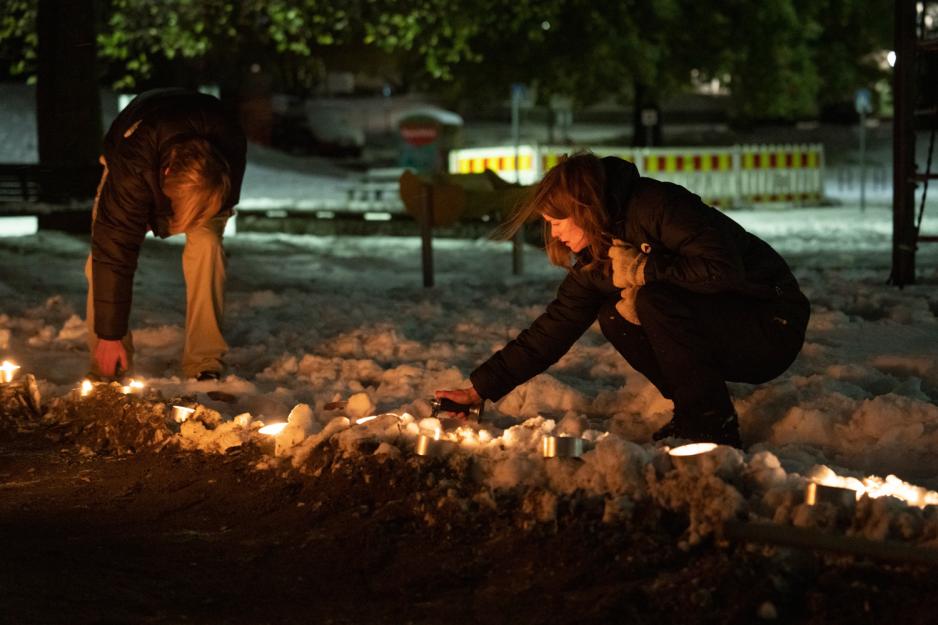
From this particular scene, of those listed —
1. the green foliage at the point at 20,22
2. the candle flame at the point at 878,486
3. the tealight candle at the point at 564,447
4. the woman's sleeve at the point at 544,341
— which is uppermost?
the green foliage at the point at 20,22

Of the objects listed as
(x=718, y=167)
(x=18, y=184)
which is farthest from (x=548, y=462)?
(x=718, y=167)

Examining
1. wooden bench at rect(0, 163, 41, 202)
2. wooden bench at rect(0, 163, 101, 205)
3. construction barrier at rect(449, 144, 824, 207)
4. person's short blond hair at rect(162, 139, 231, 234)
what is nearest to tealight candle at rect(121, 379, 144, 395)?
person's short blond hair at rect(162, 139, 231, 234)

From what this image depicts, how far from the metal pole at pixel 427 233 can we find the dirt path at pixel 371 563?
6.62 m

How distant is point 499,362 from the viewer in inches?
220

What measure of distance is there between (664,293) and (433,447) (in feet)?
3.27

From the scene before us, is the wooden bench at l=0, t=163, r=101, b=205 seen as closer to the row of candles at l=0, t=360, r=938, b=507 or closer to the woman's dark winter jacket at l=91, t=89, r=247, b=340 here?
the woman's dark winter jacket at l=91, t=89, r=247, b=340

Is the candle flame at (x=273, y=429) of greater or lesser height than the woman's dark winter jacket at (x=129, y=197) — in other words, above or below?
below

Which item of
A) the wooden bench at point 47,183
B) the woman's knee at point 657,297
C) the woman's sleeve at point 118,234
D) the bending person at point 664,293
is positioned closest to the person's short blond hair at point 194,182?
the woman's sleeve at point 118,234

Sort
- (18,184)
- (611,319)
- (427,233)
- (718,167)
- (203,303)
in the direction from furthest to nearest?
(718,167) < (18,184) < (427,233) < (203,303) < (611,319)

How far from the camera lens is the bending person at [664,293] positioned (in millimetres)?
5059

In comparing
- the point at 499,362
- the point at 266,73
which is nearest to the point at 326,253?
the point at 499,362

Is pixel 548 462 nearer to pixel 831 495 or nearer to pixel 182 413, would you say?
pixel 831 495

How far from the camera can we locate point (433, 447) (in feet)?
16.4

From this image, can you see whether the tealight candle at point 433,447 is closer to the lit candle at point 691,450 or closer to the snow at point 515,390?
the snow at point 515,390
